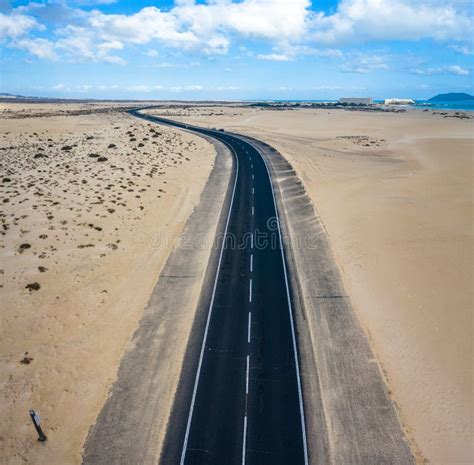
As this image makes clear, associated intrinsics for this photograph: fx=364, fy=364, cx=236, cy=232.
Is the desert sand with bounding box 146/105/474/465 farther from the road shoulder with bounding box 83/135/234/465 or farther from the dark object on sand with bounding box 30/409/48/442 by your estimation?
the dark object on sand with bounding box 30/409/48/442

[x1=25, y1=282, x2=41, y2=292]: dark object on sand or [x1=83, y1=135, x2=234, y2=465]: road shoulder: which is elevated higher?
[x1=25, y1=282, x2=41, y2=292]: dark object on sand

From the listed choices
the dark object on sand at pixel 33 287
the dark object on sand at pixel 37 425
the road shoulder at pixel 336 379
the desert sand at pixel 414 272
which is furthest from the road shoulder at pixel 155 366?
the desert sand at pixel 414 272

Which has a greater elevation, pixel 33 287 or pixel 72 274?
pixel 72 274

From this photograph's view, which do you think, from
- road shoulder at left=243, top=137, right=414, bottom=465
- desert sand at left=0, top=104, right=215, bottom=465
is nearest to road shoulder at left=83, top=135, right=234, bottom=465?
desert sand at left=0, top=104, right=215, bottom=465

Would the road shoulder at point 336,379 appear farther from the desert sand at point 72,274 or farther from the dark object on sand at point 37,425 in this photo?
the dark object on sand at point 37,425

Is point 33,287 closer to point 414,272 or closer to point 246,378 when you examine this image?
point 246,378

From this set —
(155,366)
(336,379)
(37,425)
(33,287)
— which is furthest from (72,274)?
(336,379)
